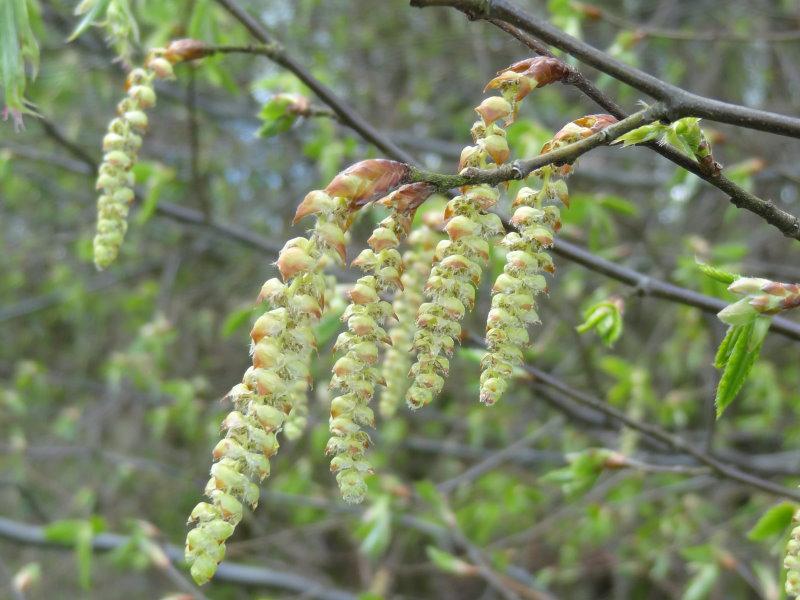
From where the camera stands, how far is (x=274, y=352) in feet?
2.72

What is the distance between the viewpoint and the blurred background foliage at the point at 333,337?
3.68m

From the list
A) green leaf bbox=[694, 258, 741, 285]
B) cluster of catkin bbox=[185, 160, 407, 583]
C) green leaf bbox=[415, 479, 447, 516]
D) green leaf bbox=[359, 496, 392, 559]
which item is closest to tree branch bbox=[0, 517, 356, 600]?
green leaf bbox=[359, 496, 392, 559]

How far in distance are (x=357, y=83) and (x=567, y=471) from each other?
3.94 meters

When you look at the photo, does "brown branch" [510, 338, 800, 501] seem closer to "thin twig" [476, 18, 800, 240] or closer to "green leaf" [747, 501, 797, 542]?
"green leaf" [747, 501, 797, 542]

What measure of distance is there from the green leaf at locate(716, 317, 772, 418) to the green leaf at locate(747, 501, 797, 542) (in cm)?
61

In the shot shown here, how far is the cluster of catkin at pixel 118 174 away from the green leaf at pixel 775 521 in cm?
132

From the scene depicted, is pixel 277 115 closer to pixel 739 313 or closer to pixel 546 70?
pixel 546 70

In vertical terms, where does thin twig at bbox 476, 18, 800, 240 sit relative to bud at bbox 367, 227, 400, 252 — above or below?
above

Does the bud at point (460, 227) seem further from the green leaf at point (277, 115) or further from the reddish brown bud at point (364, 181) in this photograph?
the green leaf at point (277, 115)

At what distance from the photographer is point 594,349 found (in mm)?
4062

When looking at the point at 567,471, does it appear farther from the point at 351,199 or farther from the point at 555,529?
the point at 555,529

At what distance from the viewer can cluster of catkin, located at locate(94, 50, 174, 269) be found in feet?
4.45

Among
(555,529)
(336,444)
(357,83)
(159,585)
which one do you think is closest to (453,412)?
(555,529)

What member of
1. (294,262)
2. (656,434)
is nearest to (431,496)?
(656,434)
